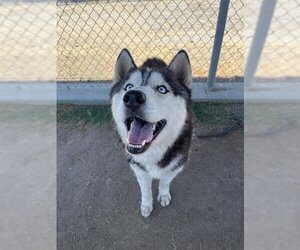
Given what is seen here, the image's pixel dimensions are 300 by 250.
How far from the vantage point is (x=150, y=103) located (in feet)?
7.34

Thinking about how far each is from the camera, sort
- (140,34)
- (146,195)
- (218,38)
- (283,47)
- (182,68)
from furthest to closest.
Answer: (140,34) → (283,47) → (218,38) → (146,195) → (182,68)

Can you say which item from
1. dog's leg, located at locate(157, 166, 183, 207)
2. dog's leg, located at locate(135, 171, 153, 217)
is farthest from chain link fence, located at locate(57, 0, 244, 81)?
dog's leg, located at locate(135, 171, 153, 217)

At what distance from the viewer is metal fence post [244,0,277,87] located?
11.5 feet

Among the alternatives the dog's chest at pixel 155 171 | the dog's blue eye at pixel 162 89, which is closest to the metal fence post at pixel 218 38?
the dog's blue eye at pixel 162 89

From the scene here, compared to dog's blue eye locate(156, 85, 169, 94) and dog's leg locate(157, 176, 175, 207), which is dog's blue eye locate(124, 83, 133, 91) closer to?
dog's blue eye locate(156, 85, 169, 94)

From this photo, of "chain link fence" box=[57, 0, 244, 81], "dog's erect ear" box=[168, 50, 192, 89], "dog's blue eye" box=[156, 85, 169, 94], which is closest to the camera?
"dog's blue eye" box=[156, 85, 169, 94]

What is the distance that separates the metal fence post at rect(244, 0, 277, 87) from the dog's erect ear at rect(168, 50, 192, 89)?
55.0 inches

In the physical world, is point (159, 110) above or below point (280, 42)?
above

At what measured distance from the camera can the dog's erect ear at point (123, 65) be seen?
8.93 ft

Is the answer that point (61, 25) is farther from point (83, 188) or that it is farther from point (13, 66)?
point (83, 188)

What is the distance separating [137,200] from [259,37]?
2.17m

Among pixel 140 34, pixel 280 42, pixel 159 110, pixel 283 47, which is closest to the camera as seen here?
pixel 159 110

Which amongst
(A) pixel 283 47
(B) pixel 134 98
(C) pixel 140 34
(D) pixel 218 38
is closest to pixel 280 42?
(A) pixel 283 47

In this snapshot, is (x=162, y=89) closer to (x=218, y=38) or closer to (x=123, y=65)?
(x=123, y=65)
